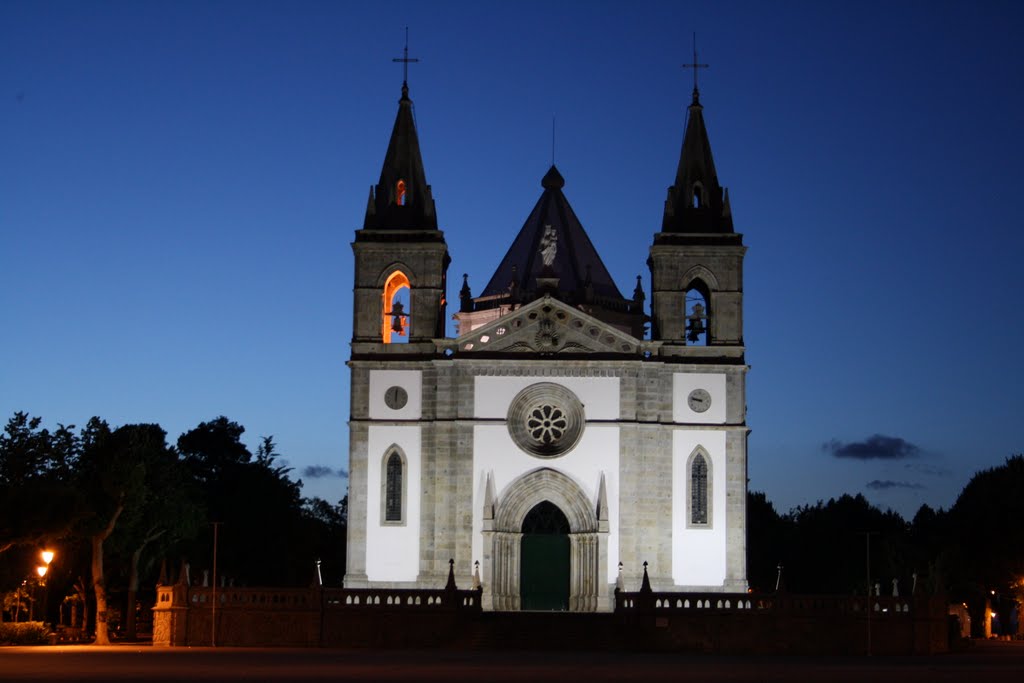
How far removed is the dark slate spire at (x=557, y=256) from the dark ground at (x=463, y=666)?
2269 cm

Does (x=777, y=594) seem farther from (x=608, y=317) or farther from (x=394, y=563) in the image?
(x=608, y=317)

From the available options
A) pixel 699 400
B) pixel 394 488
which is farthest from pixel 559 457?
pixel 394 488

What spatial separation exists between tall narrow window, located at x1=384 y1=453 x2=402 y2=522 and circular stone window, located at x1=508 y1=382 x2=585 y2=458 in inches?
168

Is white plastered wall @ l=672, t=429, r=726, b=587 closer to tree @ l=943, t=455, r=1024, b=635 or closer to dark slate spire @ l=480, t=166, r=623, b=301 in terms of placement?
dark slate spire @ l=480, t=166, r=623, b=301

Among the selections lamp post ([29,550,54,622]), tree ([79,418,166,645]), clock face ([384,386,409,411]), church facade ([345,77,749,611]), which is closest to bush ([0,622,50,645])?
lamp post ([29,550,54,622])

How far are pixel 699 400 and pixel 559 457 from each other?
18.0 feet

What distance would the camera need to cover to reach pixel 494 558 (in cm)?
5875

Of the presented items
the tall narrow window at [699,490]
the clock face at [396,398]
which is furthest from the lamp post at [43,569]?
the tall narrow window at [699,490]

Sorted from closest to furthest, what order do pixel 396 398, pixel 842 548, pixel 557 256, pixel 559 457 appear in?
pixel 559 457, pixel 396 398, pixel 557 256, pixel 842 548

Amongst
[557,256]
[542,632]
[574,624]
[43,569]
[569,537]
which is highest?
A: [557,256]

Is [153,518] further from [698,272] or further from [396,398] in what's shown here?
[698,272]

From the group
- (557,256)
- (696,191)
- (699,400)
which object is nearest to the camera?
(699,400)

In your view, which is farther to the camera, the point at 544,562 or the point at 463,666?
the point at 544,562

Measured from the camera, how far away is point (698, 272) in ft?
204
